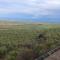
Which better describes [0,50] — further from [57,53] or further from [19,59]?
[57,53]

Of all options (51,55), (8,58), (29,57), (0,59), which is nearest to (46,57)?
(51,55)

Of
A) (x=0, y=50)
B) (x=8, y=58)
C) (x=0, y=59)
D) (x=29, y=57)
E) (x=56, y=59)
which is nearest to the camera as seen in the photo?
(x=56, y=59)

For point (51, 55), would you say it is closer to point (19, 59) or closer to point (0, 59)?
point (19, 59)

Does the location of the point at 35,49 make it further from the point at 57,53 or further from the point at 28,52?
the point at 57,53

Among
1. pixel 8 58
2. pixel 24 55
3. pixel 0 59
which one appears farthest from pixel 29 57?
pixel 0 59

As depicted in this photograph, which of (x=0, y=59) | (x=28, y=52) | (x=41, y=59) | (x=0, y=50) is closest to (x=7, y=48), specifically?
(x=0, y=50)

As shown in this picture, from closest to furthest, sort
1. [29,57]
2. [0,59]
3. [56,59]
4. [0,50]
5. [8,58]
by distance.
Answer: [56,59], [29,57], [8,58], [0,59], [0,50]

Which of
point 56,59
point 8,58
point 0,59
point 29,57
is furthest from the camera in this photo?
point 0,59

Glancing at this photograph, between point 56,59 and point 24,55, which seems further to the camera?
point 24,55

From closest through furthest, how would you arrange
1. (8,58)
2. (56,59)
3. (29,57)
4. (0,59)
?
(56,59)
(29,57)
(8,58)
(0,59)
